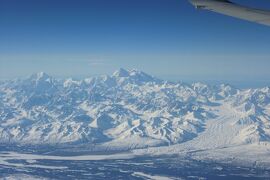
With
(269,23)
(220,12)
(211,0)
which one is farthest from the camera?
(211,0)

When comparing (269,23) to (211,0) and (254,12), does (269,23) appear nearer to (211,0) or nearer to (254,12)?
(254,12)

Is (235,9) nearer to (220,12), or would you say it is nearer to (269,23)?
(220,12)

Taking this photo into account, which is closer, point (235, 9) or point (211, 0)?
point (235, 9)

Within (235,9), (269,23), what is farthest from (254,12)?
(269,23)

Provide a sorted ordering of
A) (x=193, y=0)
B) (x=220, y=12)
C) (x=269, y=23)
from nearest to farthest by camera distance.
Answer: (x=269, y=23)
(x=220, y=12)
(x=193, y=0)

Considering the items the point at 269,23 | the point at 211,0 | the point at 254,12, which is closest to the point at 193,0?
the point at 211,0

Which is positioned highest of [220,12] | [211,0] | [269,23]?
[211,0]

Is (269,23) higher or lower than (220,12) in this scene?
lower
